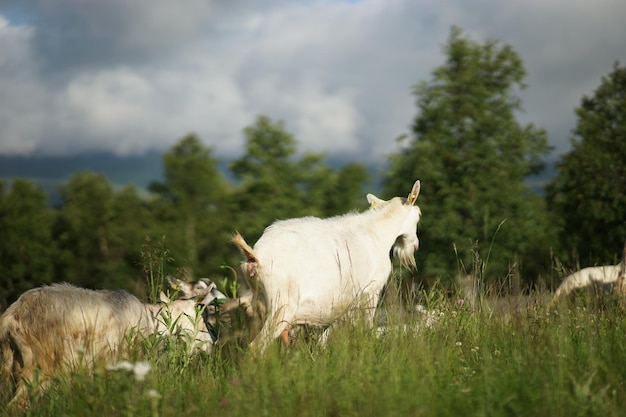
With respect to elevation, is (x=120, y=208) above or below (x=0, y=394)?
above

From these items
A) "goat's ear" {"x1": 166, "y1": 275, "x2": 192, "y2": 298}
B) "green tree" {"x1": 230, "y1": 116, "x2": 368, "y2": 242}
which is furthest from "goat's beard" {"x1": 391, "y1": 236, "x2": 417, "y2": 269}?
"green tree" {"x1": 230, "y1": 116, "x2": 368, "y2": 242}

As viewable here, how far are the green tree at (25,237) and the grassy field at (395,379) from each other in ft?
146

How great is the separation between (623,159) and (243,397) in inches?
1158

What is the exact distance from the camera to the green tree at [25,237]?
158 feet

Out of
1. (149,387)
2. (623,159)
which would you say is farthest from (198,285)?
(623,159)

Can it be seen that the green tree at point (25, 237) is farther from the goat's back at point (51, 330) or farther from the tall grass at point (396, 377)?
the tall grass at point (396, 377)

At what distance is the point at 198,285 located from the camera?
8062mm

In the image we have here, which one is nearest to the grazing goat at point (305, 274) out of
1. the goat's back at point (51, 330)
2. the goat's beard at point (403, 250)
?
the goat's back at point (51, 330)

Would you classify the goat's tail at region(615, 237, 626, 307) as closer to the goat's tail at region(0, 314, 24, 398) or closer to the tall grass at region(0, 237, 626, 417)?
the tall grass at region(0, 237, 626, 417)

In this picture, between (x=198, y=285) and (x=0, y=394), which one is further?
(x=198, y=285)

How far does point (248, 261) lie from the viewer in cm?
668

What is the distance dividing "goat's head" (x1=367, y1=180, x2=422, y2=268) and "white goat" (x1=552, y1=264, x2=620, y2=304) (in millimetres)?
2258

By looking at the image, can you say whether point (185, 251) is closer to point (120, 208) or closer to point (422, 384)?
point (120, 208)

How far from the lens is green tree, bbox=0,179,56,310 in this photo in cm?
4806
